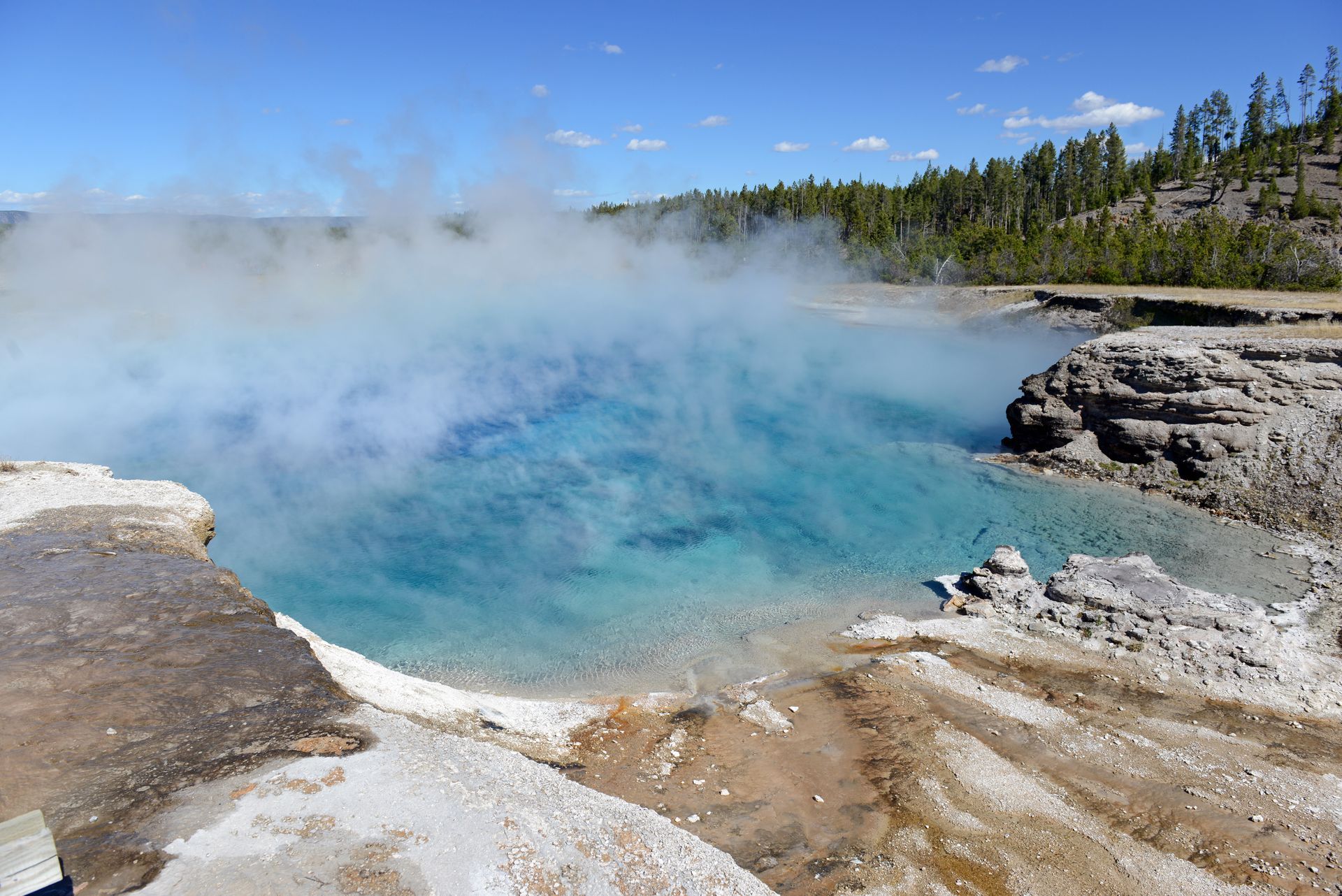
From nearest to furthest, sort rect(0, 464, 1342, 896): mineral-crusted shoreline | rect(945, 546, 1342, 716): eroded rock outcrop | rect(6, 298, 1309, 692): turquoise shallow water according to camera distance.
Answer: rect(0, 464, 1342, 896): mineral-crusted shoreline < rect(945, 546, 1342, 716): eroded rock outcrop < rect(6, 298, 1309, 692): turquoise shallow water

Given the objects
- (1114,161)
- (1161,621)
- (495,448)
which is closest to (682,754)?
(1161,621)

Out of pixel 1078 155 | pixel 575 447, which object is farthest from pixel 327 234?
pixel 1078 155

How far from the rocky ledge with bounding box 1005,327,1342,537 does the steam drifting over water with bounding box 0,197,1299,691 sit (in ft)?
4.59

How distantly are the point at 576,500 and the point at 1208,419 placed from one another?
45.2 feet

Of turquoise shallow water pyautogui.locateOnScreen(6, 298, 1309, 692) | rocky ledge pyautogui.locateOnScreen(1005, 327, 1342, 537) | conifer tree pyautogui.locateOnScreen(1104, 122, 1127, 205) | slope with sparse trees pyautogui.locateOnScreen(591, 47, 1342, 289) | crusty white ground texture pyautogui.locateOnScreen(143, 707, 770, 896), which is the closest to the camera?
crusty white ground texture pyautogui.locateOnScreen(143, 707, 770, 896)

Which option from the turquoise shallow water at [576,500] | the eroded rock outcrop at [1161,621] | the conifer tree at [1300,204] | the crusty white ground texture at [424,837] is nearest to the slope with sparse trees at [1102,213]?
the conifer tree at [1300,204]

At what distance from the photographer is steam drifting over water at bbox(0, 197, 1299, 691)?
1164 cm

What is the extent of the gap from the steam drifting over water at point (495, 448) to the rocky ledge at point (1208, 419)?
140cm

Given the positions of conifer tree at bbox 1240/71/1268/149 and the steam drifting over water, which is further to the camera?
conifer tree at bbox 1240/71/1268/149

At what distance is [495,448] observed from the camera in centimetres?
1850

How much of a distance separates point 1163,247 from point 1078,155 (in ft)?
104

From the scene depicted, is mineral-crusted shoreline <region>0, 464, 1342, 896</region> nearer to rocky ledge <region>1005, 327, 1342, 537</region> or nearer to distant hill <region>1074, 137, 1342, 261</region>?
rocky ledge <region>1005, 327, 1342, 537</region>

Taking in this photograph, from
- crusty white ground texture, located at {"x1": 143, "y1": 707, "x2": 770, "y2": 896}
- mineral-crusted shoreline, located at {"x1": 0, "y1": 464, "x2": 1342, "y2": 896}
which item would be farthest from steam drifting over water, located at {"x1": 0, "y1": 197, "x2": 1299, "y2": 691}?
crusty white ground texture, located at {"x1": 143, "y1": 707, "x2": 770, "y2": 896}

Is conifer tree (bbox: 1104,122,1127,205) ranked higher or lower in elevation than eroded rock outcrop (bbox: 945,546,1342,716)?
higher
